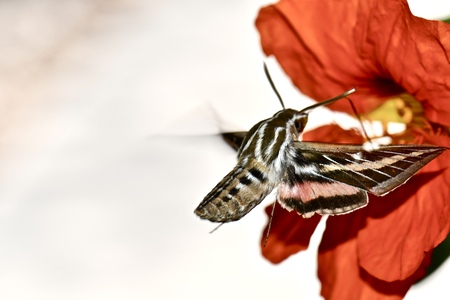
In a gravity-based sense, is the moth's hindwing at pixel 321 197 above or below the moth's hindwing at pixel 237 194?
below

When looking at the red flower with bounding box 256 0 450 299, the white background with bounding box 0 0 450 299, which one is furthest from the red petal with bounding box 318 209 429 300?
the white background with bounding box 0 0 450 299

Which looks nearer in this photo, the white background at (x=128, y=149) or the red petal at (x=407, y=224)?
the red petal at (x=407, y=224)

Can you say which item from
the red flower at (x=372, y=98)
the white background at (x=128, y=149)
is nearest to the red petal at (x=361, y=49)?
the red flower at (x=372, y=98)

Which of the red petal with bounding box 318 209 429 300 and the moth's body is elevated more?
the moth's body

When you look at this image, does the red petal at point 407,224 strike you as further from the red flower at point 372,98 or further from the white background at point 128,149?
the white background at point 128,149

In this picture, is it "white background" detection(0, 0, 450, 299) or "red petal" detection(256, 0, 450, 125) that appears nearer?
"red petal" detection(256, 0, 450, 125)

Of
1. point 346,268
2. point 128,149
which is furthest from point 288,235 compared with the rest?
point 128,149

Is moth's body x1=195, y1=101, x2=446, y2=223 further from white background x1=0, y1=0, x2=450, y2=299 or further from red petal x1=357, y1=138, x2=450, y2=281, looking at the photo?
white background x1=0, y1=0, x2=450, y2=299

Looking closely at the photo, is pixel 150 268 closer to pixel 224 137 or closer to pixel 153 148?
pixel 153 148
